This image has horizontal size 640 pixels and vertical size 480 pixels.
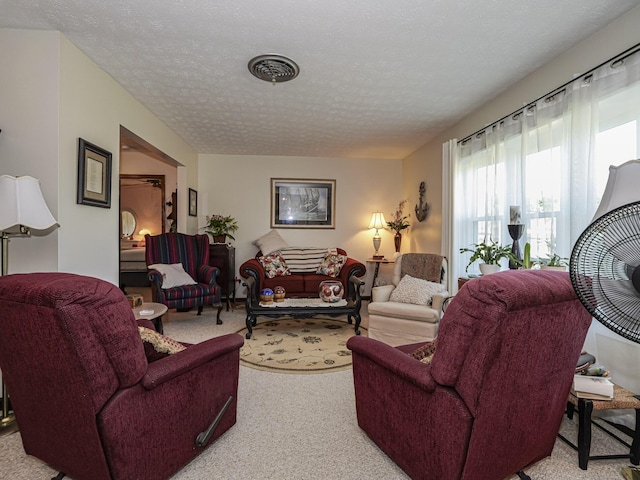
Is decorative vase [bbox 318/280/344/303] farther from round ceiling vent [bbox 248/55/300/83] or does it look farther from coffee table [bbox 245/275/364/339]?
round ceiling vent [bbox 248/55/300/83]

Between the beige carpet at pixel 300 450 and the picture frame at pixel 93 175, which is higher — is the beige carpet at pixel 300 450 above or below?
below

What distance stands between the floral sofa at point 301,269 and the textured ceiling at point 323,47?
192 cm

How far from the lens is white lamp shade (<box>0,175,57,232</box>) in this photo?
1.89 m

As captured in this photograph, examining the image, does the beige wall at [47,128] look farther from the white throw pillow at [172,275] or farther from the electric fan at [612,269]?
the electric fan at [612,269]

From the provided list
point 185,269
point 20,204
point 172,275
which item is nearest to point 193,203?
point 185,269

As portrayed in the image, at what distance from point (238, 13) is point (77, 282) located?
5.97 ft

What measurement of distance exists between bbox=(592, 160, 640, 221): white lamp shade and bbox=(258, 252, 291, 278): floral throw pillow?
389 centimetres

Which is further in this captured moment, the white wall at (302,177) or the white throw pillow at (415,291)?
the white wall at (302,177)

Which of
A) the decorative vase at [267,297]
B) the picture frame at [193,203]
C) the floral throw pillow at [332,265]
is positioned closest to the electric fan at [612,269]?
the decorative vase at [267,297]

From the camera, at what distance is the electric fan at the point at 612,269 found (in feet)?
2.88

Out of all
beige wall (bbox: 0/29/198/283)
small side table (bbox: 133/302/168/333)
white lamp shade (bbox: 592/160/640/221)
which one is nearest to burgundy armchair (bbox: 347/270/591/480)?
white lamp shade (bbox: 592/160/640/221)

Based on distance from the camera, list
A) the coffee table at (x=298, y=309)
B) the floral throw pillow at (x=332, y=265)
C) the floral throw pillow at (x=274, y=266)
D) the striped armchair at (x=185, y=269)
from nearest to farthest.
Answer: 1. the coffee table at (x=298, y=309)
2. the striped armchair at (x=185, y=269)
3. the floral throw pillow at (x=274, y=266)
4. the floral throw pillow at (x=332, y=265)

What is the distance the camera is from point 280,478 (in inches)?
61.8

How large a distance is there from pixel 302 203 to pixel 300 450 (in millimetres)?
4454
